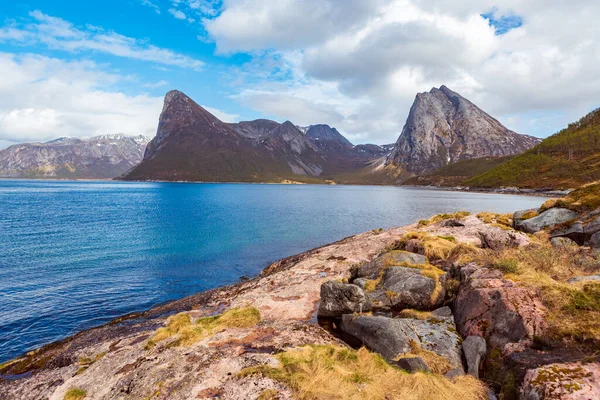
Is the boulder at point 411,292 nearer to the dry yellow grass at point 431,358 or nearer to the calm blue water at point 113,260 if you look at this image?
the dry yellow grass at point 431,358

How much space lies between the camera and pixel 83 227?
6128 centimetres

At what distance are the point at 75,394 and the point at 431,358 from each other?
1330 cm

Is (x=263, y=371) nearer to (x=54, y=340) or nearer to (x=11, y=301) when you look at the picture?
(x=54, y=340)

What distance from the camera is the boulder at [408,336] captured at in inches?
477

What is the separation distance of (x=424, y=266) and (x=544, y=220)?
56.1 ft

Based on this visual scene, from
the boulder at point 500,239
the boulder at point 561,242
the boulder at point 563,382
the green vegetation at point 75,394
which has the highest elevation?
the boulder at point 561,242

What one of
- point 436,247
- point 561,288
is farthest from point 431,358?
point 436,247

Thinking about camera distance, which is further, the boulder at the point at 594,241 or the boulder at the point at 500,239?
the boulder at the point at 500,239

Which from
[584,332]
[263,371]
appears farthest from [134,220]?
[584,332]

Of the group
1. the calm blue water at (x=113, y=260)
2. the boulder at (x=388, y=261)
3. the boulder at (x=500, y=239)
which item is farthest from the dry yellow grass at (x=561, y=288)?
the calm blue water at (x=113, y=260)

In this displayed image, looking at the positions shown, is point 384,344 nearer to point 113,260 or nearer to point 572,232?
point 572,232

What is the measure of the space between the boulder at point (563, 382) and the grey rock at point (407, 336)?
3156 millimetres

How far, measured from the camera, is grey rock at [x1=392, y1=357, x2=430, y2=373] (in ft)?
34.7

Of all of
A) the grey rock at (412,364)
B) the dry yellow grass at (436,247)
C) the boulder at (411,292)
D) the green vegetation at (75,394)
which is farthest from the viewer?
the dry yellow grass at (436,247)
